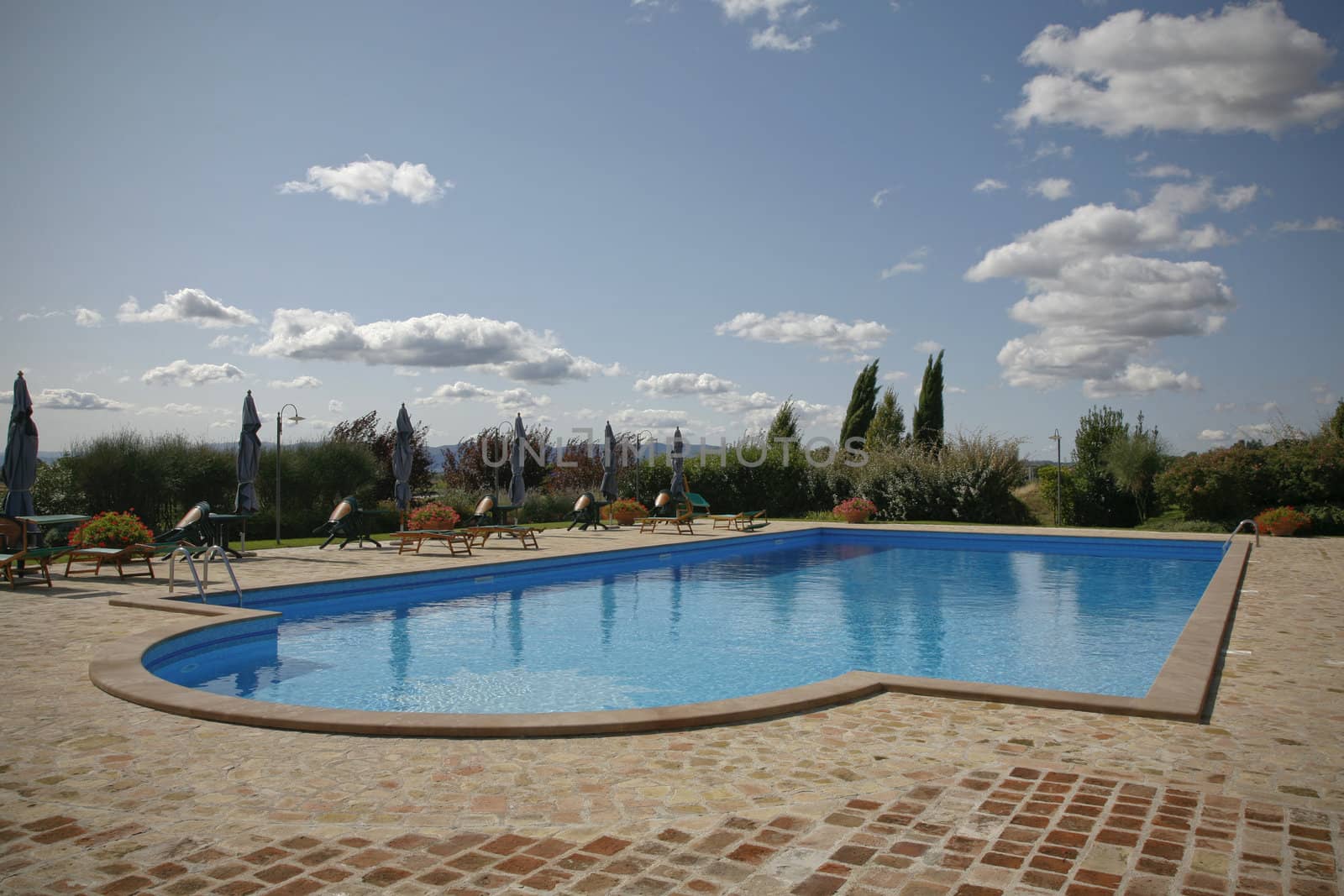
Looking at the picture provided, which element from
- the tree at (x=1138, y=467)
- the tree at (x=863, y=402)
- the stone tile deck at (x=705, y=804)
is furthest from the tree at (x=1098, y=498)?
the stone tile deck at (x=705, y=804)

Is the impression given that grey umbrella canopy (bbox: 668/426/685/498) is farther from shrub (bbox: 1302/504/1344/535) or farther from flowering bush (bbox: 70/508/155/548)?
shrub (bbox: 1302/504/1344/535)

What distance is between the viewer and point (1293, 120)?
12.5 metres

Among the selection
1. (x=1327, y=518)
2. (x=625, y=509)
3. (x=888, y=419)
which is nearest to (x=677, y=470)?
(x=625, y=509)

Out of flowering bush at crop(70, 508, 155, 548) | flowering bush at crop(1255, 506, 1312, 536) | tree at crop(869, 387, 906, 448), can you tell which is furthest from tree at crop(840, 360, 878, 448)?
flowering bush at crop(70, 508, 155, 548)

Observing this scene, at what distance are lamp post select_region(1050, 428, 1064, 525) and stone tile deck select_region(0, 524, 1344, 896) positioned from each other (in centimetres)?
1597

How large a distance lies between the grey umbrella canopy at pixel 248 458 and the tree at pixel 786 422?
18748 millimetres

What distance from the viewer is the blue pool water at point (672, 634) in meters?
6.46

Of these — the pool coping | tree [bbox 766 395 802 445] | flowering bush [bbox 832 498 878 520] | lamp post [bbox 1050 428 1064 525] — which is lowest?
the pool coping

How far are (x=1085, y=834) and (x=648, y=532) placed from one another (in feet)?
48.4

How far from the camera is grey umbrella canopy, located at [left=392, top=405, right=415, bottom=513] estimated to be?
14.2 meters

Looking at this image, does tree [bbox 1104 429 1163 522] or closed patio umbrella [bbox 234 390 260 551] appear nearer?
closed patio umbrella [bbox 234 390 260 551]

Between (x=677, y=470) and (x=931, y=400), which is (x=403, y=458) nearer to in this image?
(x=677, y=470)

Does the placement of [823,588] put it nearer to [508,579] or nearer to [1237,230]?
[508,579]

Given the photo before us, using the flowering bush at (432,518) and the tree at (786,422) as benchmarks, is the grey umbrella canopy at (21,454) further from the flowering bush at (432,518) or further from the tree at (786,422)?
the tree at (786,422)
